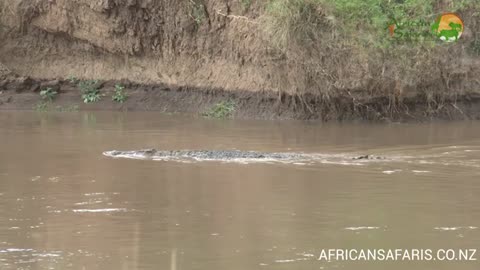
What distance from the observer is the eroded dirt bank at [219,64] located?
15.0 meters

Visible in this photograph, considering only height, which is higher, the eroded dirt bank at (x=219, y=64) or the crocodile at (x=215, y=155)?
the eroded dirt bank at (x=219, y=64)

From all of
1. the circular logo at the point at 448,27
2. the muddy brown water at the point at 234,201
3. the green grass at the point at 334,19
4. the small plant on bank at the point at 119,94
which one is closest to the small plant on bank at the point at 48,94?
the small plant on bank at the point at 119,94

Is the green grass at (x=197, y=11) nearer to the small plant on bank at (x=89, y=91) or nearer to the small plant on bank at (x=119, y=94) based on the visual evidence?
the small plant on bank at (x=119, y=94)

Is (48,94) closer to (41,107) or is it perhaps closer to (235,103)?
(41,107)

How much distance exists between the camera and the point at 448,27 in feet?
50.4

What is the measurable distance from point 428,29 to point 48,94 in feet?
27.1

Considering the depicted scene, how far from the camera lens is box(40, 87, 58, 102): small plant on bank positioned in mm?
18188

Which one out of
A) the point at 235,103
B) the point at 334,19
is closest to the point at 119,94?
the point at 235,103

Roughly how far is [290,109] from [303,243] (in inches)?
360

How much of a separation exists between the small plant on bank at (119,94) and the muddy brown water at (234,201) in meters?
3.87

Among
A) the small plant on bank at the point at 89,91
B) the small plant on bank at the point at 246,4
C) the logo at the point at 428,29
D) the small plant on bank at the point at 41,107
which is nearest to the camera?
the logo at the point at 428,29

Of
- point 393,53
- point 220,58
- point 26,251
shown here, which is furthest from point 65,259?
point 220,58

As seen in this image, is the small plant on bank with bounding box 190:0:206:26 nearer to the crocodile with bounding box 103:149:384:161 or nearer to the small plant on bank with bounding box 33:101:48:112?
the small plant on bank with bounding box 33:101:48:112

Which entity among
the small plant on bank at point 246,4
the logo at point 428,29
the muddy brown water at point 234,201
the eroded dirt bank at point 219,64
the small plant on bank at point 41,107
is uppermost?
the small plant on bank at point 246,4
